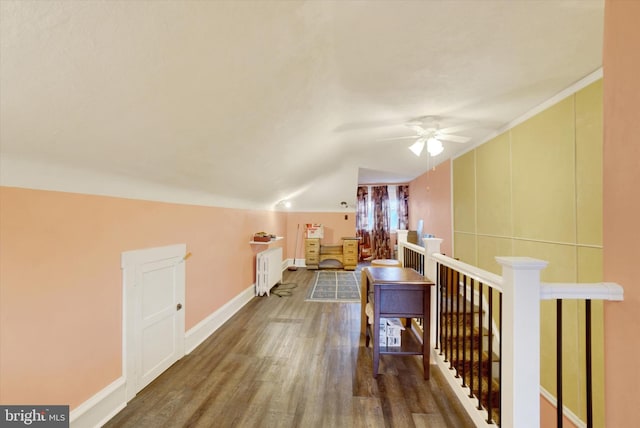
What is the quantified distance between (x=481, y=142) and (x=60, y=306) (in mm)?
4594

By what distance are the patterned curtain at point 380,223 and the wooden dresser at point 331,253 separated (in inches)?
60.7

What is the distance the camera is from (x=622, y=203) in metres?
0.98

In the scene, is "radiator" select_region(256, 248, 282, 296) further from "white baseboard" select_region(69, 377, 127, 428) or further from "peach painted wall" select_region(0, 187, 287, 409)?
"white baseboard" select_region(69, 377, 127, 428)

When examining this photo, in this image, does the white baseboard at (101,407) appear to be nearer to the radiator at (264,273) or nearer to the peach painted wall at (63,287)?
the peach painted wall at (63,287)

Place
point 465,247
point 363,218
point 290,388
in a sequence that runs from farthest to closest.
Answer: point 363,218
point 465,247
point 290,388

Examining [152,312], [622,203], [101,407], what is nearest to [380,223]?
[152,312]

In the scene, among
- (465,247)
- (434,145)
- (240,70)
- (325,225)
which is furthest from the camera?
(325,225)

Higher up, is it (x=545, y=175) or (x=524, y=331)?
(x=545, y=175)

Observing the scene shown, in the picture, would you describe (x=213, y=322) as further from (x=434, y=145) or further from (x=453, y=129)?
(x=453, y=129)

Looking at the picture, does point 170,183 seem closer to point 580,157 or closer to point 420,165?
point 580,157

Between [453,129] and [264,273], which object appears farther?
[264,273]

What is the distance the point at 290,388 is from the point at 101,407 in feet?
4.32

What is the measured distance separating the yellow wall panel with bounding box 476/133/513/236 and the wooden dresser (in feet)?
11.7

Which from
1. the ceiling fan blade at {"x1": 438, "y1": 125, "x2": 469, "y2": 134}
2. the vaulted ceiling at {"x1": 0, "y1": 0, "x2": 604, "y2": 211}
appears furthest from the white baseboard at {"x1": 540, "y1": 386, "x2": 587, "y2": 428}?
the ceiling fan blade at {"x1": 438, "y1": 125, "x2": 469, "y2": 134}
